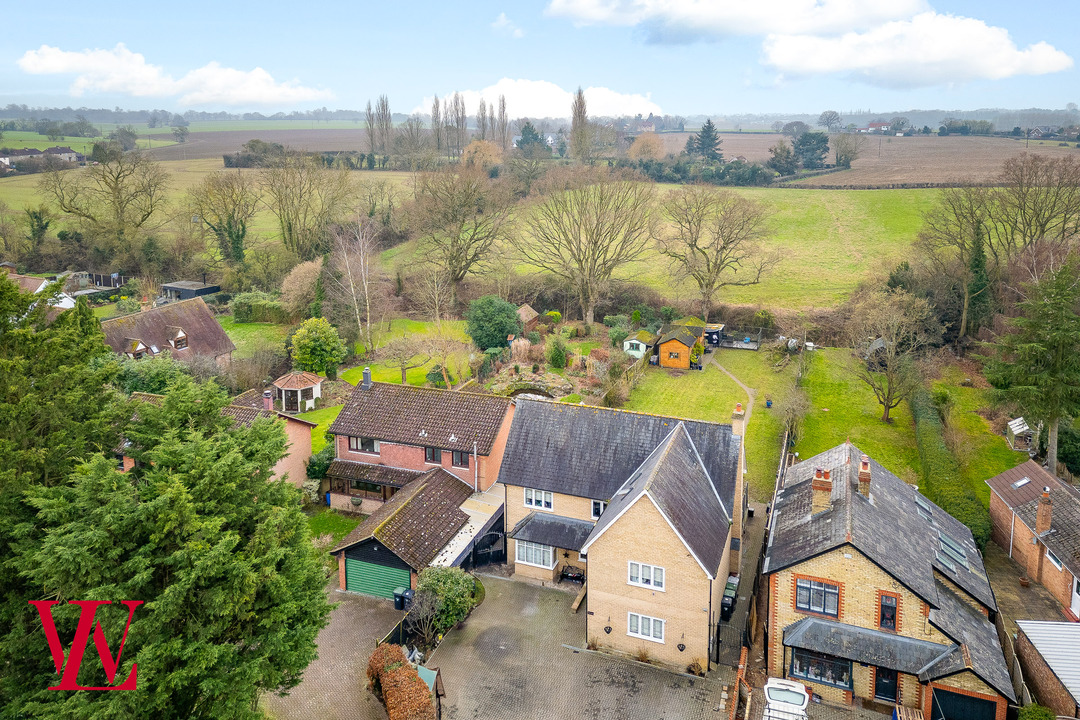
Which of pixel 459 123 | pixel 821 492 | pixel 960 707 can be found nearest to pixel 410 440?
pixel 821 492

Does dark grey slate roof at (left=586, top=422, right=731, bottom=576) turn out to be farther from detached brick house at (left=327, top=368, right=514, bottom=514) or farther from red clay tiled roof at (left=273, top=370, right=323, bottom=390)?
red clay tiled roof at (left=273, top=370, right=323, bottom=390)

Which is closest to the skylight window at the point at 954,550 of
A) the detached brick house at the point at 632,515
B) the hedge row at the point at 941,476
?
the hedge row at the point at 941,476

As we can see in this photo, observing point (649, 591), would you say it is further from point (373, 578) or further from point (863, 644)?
point (373, 578)

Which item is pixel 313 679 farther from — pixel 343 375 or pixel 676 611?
pixel 343 375

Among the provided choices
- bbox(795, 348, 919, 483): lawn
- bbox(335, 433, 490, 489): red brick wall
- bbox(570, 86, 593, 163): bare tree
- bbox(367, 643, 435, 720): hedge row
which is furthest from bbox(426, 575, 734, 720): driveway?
bbox(570, 86, 593, 163): bare tree

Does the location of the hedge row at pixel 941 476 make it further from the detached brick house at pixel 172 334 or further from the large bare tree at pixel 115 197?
the large bare tree at pixel 115 197

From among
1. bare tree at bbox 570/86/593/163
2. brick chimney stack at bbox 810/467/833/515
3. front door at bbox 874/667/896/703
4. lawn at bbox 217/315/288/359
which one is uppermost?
bare tree at bbox 570/86/593/163
